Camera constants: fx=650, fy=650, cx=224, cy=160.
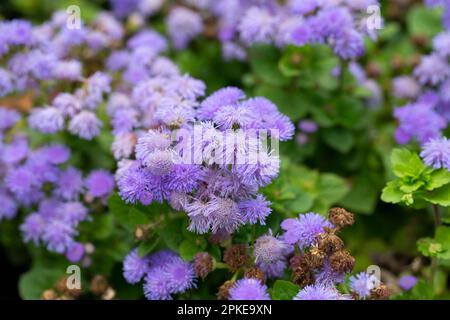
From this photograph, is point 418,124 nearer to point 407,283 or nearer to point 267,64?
point 407,283

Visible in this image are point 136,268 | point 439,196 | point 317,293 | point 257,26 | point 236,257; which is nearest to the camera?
point 317,293

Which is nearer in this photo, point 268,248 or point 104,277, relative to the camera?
point 268,248

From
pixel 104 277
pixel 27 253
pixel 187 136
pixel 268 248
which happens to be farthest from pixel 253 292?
pixel 27 253

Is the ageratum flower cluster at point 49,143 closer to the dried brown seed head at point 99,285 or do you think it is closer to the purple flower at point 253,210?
the dried brown seed head at point 99,285

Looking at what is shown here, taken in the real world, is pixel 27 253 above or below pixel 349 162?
below

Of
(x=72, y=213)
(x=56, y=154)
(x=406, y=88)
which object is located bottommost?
(x=72, y=213)

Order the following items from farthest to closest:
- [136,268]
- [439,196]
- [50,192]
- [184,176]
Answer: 1. [50,192]
2. [136,268]
3. [439,196]
4. [184,176]

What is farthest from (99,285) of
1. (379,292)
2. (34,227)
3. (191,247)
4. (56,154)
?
(379,292)

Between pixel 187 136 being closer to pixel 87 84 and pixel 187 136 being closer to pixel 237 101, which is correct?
pixel 237 101
